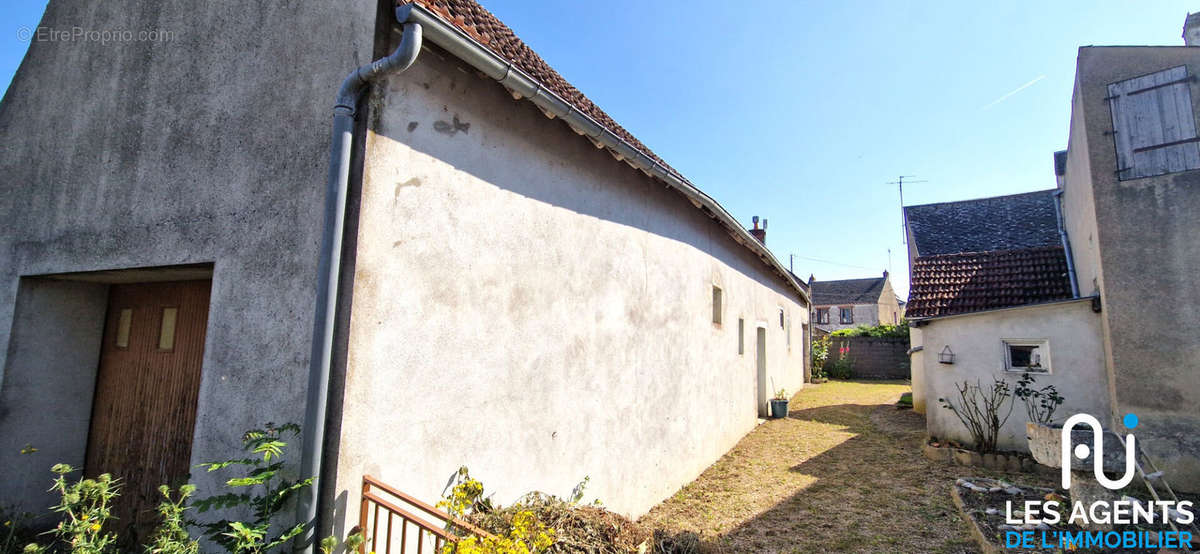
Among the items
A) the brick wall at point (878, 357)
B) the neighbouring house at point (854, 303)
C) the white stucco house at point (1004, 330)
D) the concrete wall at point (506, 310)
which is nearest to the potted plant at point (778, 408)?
the white stucco house at point (1004, 330)

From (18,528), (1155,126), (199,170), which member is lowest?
(18,528)

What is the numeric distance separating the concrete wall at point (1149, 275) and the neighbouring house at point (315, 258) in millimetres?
6676

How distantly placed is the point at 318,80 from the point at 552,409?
9.62 ft

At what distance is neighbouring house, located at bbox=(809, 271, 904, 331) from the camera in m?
38.0

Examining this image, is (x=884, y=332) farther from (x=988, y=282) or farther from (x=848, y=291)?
(x=848, y=291)

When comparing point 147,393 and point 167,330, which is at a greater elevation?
point 167,330

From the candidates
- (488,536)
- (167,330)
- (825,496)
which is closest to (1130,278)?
(825,496)

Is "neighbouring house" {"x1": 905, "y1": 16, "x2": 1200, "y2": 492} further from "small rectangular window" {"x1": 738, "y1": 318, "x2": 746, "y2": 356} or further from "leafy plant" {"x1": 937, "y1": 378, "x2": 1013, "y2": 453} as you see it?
"small rectangular window" {"x1": 738, "y1": 318, "x2": 746, "y2": 356}

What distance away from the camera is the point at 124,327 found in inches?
166

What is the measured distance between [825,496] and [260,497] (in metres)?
6.11

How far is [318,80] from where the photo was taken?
3.11m

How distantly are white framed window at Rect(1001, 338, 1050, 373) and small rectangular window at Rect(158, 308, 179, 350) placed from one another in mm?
10920

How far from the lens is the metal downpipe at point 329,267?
102 inches

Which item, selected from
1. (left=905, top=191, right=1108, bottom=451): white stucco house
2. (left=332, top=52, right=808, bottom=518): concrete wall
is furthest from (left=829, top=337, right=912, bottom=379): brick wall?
(left=332, top=52, right=808, bottom=518): concrete wall
